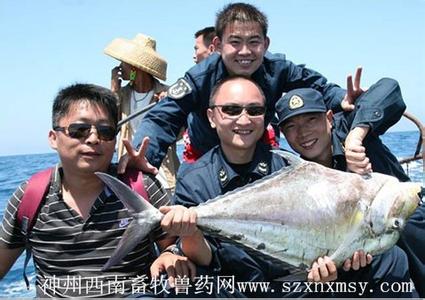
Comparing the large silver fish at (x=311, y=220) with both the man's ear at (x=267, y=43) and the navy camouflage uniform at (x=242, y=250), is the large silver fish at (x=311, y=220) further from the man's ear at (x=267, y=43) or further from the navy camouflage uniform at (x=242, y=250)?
the man's ear at (x=267, y=43)

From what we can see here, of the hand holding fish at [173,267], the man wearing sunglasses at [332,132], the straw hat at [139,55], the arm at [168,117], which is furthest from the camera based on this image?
the straw hat at [139,55]

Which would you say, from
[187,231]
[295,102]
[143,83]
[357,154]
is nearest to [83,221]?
[187,231]

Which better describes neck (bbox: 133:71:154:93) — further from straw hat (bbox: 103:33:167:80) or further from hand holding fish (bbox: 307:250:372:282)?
hand holding fish (bbox: 307:250:372:282)

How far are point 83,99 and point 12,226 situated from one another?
839mm

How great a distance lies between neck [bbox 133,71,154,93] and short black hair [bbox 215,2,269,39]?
161cm

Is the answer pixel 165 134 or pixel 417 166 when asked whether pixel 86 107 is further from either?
pixel 417 166

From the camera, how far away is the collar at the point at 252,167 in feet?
9.93

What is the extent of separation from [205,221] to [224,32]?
1.43 meters

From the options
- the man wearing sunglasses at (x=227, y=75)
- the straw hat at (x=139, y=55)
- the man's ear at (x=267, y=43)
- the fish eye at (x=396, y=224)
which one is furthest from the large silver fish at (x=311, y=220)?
the straw hat at (x=139, y=55)

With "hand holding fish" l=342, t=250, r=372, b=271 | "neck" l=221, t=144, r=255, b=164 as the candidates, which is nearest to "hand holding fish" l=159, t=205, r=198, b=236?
"neck" l=221, t=144, r=255, b=164

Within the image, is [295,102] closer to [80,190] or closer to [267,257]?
[267,257]

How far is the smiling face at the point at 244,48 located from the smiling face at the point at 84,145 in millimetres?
937

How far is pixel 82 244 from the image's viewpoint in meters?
2.87

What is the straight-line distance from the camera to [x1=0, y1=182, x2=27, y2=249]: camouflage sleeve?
2945 millimetres
